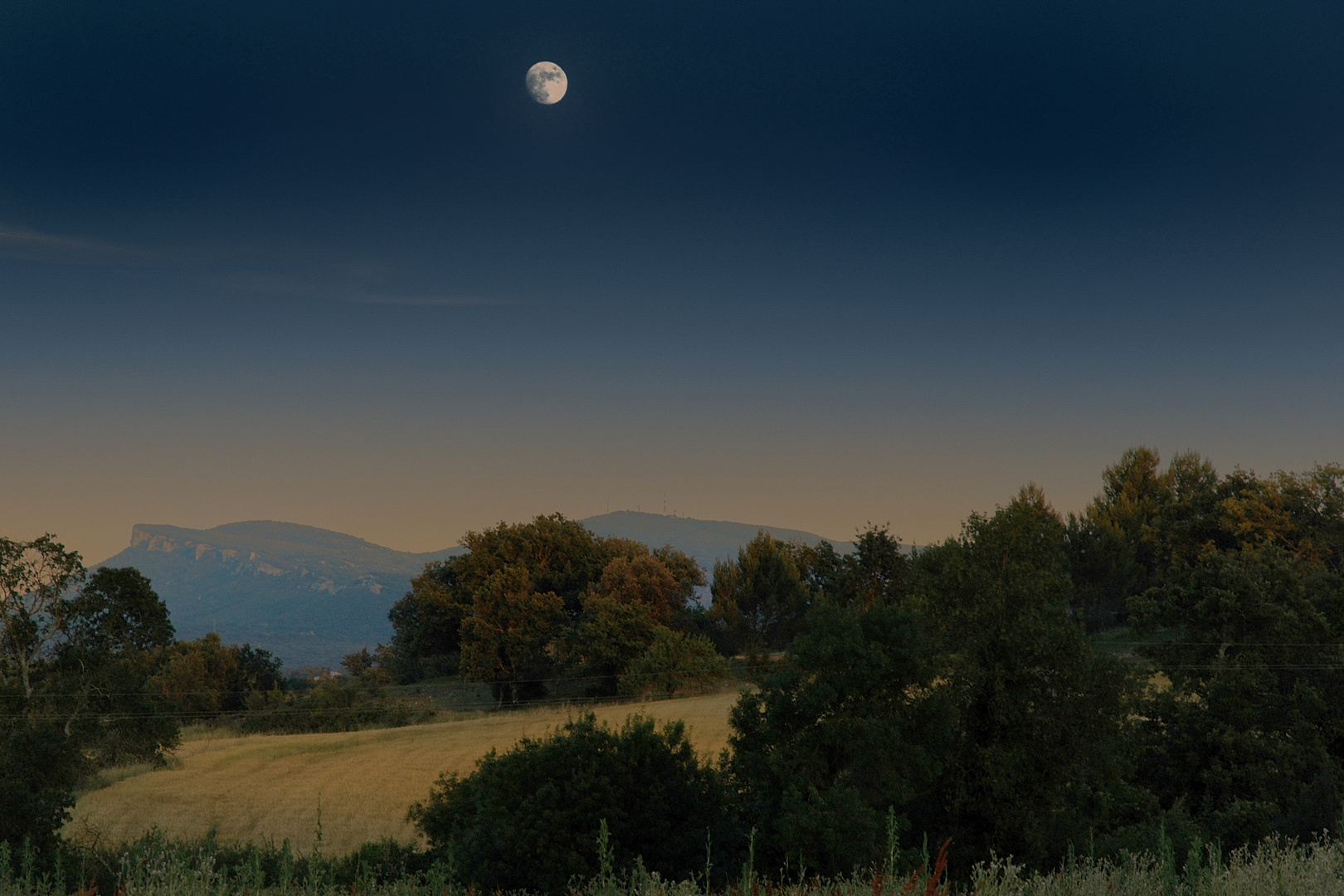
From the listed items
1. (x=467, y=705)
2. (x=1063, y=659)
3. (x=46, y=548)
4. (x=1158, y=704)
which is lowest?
(x=467, y=705)

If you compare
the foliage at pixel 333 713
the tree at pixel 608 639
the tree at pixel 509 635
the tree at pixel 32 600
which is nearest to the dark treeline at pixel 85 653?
the tree at pixel 32 600

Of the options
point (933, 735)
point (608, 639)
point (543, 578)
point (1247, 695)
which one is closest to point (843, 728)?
point (933, 735)

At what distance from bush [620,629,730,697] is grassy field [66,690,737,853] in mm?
3282

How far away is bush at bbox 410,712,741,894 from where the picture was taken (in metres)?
19.5

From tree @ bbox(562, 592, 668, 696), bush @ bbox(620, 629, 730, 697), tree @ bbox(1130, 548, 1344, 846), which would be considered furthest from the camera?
tree @ bbox(562, 592, 668, 696)

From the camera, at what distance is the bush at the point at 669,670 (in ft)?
199

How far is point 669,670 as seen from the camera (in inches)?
2393

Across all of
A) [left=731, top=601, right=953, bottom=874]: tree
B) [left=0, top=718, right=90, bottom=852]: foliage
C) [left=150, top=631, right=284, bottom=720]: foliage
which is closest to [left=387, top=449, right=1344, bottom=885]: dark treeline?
[left=731, top=601, right=953, bottom=874]: tree

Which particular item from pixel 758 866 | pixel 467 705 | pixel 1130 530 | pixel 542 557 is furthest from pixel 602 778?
pixel 1130 530

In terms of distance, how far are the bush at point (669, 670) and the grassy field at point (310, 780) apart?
3282mm

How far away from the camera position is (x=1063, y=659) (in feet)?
90.4

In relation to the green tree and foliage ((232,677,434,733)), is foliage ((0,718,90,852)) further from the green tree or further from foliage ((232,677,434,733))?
foliage ((232,677,434,733))

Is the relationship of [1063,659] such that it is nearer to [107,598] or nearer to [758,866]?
[758,866]

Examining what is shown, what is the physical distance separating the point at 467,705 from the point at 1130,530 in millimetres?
59352
